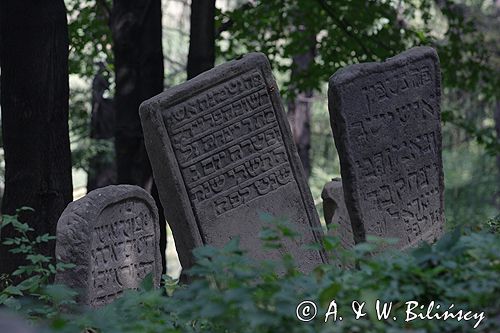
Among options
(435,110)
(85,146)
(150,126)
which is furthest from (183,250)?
(85,146)

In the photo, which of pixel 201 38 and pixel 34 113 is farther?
pixel 201 38

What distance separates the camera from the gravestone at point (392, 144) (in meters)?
7.43

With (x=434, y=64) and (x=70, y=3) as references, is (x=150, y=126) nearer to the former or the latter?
(x=434, y=64)

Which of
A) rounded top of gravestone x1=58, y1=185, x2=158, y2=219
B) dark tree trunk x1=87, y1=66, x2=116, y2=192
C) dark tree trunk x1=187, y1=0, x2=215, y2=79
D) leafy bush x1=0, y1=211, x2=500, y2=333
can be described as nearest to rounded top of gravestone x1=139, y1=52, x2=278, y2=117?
rounded top of gravestone x1=58, y1=185, x2=158, y2=219

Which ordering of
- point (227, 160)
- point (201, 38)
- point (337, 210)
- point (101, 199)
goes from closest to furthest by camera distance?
point (101, 199) < point (227, 160) < point (337, 210) < point (201, 38)

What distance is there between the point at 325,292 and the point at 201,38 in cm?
759

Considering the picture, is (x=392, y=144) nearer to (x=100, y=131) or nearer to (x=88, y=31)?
(x=88, y=31)

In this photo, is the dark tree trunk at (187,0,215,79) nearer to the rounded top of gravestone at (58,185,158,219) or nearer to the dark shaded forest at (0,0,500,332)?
the dark shaded forest at (0,0,500,332)

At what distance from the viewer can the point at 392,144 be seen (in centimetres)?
770

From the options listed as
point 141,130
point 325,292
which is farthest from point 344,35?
point 325,292

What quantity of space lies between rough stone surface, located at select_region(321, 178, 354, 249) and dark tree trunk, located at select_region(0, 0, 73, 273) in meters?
2.50

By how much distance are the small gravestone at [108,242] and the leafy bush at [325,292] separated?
2634 mm

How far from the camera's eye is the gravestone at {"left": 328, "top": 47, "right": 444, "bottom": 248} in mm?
7434

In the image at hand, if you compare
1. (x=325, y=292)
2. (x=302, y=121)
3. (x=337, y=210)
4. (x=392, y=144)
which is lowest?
(x=325, y=292)
